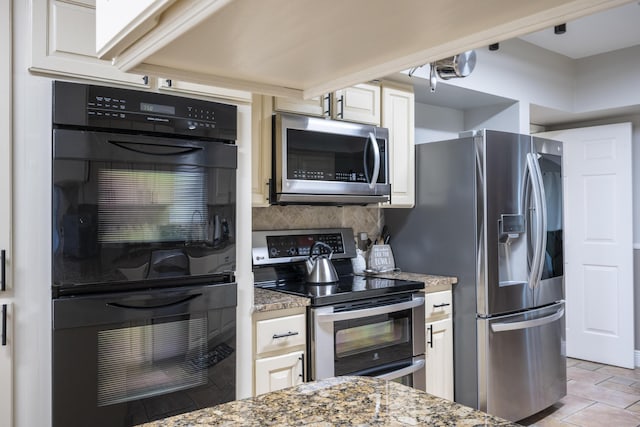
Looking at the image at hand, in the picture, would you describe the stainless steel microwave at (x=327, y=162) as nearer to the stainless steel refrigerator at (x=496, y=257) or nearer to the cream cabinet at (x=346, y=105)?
the cream cabinet at (x=346, y=105)

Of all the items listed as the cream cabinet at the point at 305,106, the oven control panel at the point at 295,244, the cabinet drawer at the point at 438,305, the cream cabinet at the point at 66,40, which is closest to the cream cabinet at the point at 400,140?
the oven control panel at the point at 295,244

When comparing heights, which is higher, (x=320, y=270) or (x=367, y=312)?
(x=320, y=270)

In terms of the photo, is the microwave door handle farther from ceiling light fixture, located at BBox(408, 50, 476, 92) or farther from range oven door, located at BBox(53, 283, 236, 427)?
range oven door, located at BBox(53, 283, 236, 427)

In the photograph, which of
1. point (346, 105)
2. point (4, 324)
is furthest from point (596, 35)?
point (4, 324)

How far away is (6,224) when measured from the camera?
1625mm

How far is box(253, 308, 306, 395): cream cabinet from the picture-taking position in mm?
2243

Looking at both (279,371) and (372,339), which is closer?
(279,371)

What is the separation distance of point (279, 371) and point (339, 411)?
4.58 ft

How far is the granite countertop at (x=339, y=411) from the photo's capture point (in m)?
0.92

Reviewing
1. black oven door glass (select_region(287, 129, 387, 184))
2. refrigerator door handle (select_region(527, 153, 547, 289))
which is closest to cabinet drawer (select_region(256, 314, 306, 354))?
black oven door glass (select_region(287, 129, 387, 184))

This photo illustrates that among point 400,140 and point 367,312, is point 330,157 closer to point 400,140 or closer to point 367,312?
point 400,140

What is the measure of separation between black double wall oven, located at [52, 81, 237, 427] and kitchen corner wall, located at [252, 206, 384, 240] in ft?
2.89

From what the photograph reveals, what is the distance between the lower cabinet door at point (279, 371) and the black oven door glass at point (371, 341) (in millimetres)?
197

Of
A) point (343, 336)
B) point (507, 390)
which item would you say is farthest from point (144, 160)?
point (507, 390)
